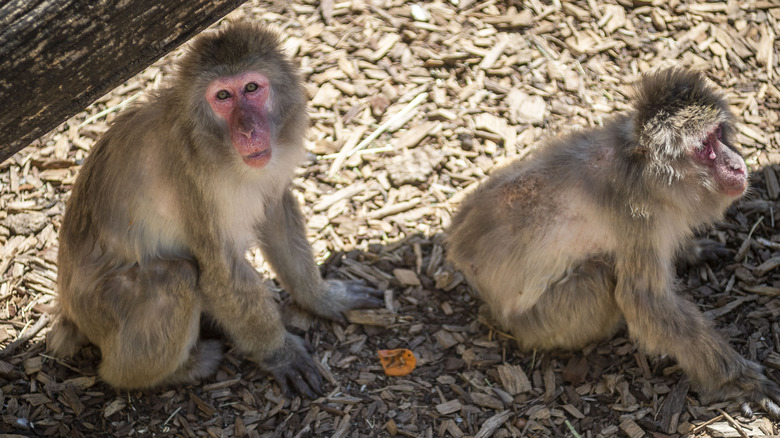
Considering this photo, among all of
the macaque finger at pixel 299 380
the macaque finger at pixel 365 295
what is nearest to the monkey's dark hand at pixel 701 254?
the macaque finger at pixel 365 295

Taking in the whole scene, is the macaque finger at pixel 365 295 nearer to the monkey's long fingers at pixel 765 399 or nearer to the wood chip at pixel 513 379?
the wood chip at pixel 513 379

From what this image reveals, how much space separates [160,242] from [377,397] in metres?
1.96

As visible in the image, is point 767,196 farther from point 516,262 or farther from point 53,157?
point 53,157

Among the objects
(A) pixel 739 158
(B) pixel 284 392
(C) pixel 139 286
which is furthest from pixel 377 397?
(A) pixel 739 158

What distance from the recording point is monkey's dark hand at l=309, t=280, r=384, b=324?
605cm

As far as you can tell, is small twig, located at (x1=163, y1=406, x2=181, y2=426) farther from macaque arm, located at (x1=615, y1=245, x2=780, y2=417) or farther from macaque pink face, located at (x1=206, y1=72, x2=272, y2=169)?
macaque arm, located at (x1=615, y1=245, x2=780, y2=417)

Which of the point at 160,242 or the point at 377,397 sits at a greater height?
the point at 160,242

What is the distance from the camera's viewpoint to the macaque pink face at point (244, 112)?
4.47m

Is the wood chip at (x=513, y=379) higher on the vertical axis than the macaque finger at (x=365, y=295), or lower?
lower

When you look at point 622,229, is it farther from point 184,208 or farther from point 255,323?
point 184,208

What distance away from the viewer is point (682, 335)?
16.5 feet

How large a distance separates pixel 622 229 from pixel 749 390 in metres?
1.42

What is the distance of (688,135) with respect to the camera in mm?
4680

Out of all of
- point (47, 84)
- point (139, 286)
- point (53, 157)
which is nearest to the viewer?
point (47, 84)
